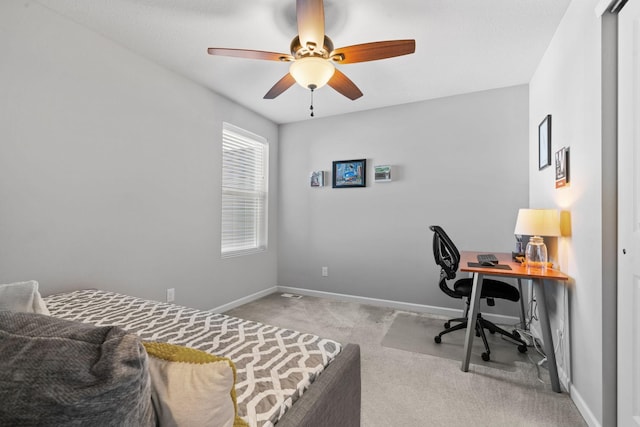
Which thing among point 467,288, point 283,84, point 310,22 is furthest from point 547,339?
point 283,84

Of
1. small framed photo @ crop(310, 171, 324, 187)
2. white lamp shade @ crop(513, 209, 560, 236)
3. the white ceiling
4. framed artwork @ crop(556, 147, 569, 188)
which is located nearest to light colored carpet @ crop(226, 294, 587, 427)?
white lamp shade @ crop(513, 209, 560, 236)

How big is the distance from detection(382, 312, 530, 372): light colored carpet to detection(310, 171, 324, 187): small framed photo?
1920mm

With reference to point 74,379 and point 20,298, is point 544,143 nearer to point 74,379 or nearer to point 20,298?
point 74,379

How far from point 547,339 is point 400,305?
5.39ft

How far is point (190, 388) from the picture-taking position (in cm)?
65

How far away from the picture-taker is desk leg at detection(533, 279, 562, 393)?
1862 millimetres

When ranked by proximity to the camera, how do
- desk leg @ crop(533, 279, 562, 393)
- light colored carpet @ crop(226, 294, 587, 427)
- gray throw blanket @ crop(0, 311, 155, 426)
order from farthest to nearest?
desk leg @ crop(533, 279, 562, 393)
light colored carpet @ crop(226, 294, 587, 427)
gray throw blanket @ crop(0, 311, 155, 426)

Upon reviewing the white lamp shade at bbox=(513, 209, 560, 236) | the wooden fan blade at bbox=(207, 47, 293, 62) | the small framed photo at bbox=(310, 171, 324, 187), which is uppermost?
the wooden fan blade at bbox=(207, 47, 293, 62)

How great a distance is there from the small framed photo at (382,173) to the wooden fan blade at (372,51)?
1740 mm

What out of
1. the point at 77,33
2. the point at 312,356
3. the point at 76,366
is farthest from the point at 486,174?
the point at 77,33

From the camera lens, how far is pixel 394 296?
349cm

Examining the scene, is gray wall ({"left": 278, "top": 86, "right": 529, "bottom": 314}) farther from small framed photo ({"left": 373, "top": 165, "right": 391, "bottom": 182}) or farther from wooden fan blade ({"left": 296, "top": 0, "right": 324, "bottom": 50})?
wooden fan blade ({"left": 296, "top": 0, "right": 324, "bottom": 50})

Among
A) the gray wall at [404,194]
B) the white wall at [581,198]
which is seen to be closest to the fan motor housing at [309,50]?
the white wall at [581,198]

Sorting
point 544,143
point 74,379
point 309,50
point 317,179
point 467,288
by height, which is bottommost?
point 467,288
